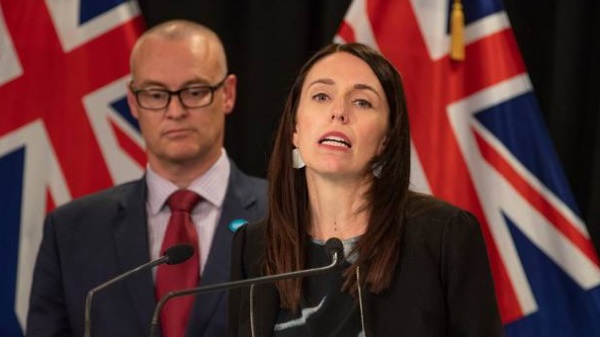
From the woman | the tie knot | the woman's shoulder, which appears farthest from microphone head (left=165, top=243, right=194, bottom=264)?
the tie knot

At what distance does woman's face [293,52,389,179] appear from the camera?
7.18 feet

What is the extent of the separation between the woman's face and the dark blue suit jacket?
0.74 meters

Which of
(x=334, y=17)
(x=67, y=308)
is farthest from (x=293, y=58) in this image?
(x=67, y=308)

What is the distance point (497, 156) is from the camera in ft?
10.8

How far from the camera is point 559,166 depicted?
3287 millimetres

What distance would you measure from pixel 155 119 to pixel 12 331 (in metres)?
0.91

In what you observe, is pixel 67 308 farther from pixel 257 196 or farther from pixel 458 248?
pixel 458 248

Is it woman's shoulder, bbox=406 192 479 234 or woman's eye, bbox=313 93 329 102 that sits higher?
woman's eye, bbox=313 93 329 102

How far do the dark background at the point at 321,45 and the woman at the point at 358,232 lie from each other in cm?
111

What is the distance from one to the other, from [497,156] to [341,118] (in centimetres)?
122

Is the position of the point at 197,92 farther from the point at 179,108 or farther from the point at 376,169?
the point at 376,169

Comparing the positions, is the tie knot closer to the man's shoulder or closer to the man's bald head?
the man's shoulder

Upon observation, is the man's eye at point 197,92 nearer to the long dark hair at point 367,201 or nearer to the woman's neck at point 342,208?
the long dark hair at point 367,201

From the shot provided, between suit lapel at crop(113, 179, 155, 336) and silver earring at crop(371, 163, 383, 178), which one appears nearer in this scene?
silver earring at crop(371, 163, 383, 178)
